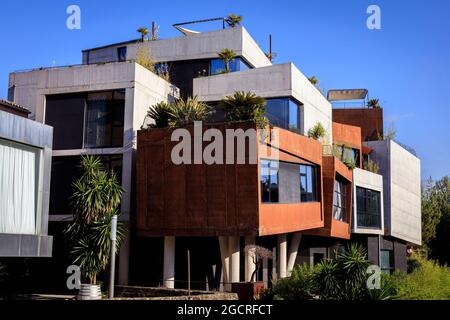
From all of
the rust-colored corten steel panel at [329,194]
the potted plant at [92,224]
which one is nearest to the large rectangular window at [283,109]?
the rust-colored corten steel panel at [329,194]

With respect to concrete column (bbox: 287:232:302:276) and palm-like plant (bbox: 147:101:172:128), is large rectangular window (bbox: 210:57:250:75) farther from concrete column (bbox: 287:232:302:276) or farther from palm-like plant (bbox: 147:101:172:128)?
concrete column (bbox: 287:232:302:276)

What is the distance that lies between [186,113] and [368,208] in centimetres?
1705

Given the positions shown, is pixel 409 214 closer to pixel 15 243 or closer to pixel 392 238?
pixel 392 238

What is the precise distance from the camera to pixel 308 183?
2983 centimetres

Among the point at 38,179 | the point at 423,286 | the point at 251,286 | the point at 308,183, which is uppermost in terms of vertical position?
the point at 308,183

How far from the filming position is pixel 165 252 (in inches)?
1097

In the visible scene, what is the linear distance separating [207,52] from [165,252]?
43.2ft

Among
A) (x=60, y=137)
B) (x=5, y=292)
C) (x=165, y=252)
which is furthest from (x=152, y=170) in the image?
(x=5, y=292)

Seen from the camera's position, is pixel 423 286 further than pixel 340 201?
No

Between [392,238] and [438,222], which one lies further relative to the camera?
[438,222]

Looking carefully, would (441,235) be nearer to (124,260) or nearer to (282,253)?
(282,253)

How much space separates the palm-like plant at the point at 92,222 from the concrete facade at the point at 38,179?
7788 millimetres

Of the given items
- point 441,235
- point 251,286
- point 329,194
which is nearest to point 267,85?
point 329,194

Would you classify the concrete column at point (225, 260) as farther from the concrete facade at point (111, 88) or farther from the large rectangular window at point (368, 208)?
the large rectangular window at point (368, 208)
